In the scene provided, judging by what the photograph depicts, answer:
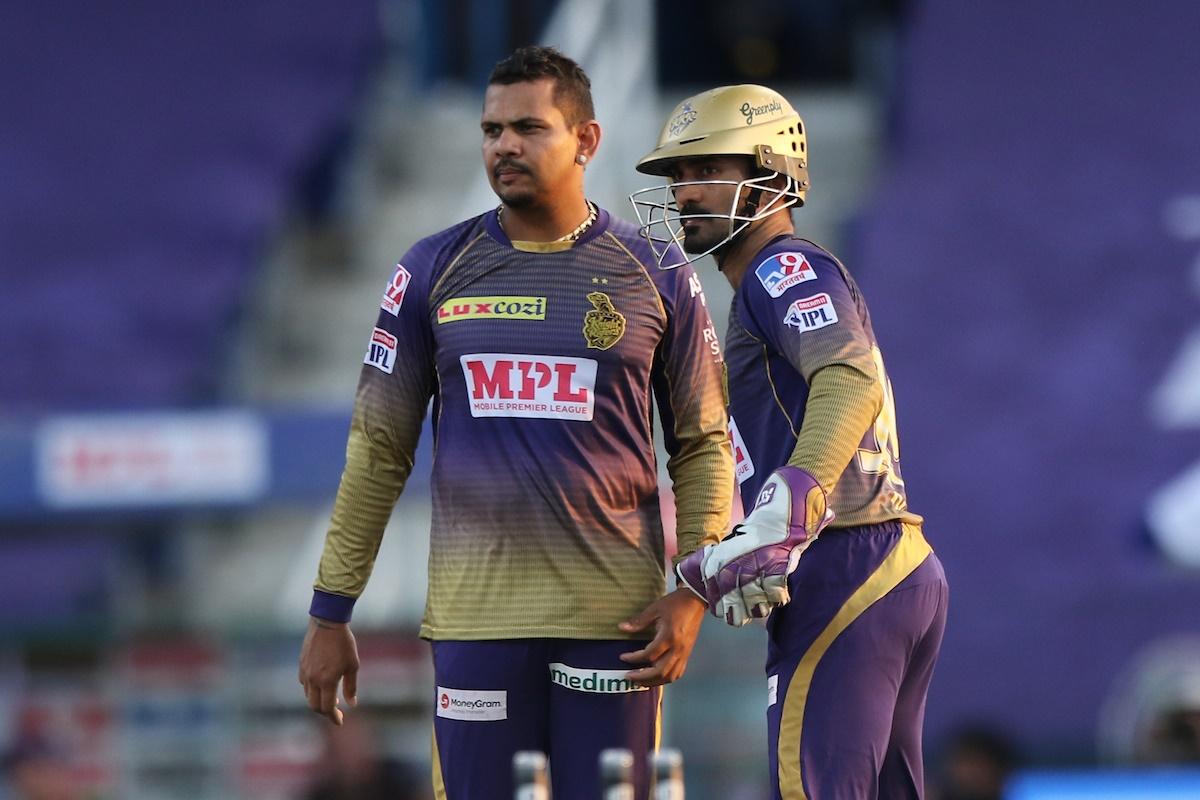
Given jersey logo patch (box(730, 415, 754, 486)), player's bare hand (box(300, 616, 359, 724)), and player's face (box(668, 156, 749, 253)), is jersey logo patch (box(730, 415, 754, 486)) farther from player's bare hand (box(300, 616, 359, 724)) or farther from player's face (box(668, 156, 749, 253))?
player's bare hand (box(300, 616, 359, 724))

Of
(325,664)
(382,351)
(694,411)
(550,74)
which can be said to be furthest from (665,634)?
(550,74)

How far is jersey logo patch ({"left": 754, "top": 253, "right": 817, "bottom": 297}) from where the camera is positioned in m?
4.17

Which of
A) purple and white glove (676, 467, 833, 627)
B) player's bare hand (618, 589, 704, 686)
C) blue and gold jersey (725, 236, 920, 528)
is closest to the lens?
purple and white glove (676, 467, 833, 627)

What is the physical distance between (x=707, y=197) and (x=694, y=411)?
0.46m

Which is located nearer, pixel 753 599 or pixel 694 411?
pixel 753 599

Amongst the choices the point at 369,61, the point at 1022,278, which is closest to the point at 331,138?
the point at 369,61

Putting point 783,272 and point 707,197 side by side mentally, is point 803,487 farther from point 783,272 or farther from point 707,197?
point 707,197

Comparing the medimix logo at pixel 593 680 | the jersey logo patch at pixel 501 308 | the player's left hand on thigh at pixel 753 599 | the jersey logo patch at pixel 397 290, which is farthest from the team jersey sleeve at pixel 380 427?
the player's left hand on thigh at pixel 753 599

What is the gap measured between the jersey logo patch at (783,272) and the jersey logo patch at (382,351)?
82cm

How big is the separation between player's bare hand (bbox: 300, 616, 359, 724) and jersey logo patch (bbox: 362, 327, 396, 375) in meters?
0.57

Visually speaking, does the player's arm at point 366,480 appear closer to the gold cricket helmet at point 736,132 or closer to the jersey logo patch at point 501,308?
the jersey logo patch at point 501,308

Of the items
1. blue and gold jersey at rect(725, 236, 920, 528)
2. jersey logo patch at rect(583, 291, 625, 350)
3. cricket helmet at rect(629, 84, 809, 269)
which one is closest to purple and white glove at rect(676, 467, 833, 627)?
blue and gold jersey at rect(725, 236, 920, 528)

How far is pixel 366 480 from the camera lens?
177 inches

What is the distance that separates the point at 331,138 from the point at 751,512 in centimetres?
914
